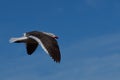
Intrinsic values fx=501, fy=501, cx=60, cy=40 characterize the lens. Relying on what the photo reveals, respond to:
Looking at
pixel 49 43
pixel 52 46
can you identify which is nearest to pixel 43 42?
pixel 49 43

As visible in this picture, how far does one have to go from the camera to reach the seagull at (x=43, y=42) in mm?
26422

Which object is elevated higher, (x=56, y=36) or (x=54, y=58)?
(x=56, y=36)

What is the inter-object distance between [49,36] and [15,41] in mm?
3092

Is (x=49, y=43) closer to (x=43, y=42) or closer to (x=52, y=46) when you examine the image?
(x=43, y=42)

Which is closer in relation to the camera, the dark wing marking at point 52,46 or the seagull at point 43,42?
the dark wing marking at point 52,46

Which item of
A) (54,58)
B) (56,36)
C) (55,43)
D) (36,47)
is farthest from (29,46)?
(54,58)

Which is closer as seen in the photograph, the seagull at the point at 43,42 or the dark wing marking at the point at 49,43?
the dark wing marking at the point at 49,43

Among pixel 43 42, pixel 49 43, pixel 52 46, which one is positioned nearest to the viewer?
pixel 52 46

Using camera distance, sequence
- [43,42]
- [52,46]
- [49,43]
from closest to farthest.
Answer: [52,46]
[43,42]
[49,43]

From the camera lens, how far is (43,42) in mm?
27750

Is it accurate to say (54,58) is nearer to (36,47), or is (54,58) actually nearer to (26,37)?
(26,37)

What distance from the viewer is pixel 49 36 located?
2977cm

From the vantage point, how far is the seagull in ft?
86.7

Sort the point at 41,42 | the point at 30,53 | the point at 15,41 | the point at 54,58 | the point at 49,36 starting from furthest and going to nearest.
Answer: the point at 30,53 → the point at 15,41 → the point at 49,36 → the point at 41,42 → the point at 54,58
